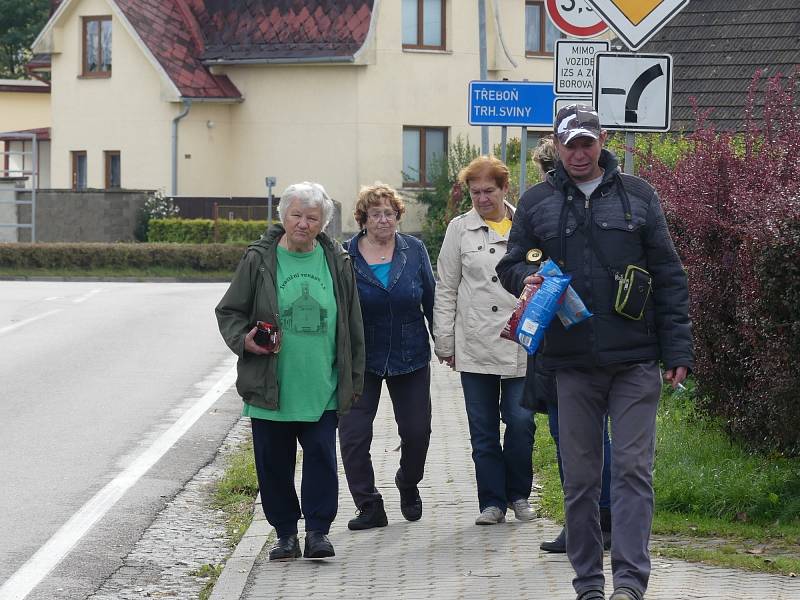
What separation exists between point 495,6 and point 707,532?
36.7 meters

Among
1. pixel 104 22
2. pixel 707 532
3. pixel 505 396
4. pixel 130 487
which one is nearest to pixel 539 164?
pixel 505 396

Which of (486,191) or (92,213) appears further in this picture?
(92,213)

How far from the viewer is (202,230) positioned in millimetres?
39594

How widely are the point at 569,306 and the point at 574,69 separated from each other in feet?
15.2

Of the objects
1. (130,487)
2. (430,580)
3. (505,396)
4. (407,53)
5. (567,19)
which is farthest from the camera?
(407,53)

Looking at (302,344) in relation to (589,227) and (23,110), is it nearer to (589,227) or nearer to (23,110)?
(589,227)

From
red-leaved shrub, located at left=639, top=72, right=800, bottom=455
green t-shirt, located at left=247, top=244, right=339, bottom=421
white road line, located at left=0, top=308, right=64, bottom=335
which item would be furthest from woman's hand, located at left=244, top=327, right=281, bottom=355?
white road line, located at left=0, top=308, right=64, bottom=335

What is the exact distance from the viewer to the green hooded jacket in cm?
725

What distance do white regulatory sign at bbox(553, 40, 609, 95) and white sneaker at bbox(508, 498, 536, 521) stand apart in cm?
323

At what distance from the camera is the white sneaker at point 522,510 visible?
8.26 m

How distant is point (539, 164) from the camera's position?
7559 millimetres

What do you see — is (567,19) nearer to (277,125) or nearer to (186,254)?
(186,254)

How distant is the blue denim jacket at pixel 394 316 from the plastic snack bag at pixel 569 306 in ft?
6.71

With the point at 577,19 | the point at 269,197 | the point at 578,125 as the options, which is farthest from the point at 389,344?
the point at 269,197
